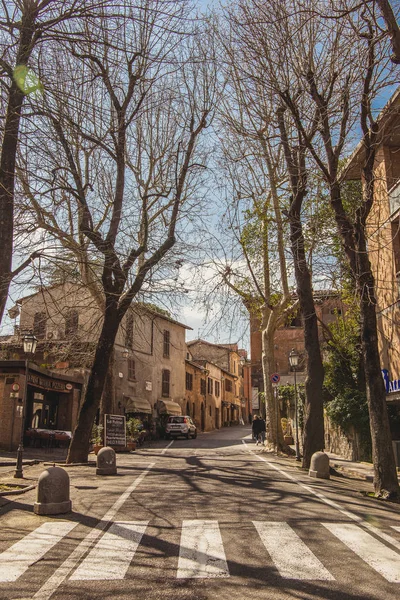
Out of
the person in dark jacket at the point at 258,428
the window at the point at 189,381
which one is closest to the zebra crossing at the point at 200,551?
the person in dark jacket at the point at 258,428

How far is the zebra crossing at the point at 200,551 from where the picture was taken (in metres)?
5.30

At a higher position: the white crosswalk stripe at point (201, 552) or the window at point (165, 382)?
the window at point (165, 382)

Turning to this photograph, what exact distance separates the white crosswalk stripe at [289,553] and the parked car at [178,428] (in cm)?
2920

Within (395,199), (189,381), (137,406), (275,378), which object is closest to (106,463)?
(275,378)

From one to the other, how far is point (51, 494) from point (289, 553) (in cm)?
387

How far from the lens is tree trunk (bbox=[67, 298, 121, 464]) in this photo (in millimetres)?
16203

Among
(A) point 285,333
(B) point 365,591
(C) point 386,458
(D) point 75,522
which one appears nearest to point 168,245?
(C) point 386,458

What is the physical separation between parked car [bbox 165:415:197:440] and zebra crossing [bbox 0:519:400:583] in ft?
95.0

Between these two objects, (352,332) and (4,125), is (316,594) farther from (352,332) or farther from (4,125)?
(352,332)

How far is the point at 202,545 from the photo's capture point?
20.8ft

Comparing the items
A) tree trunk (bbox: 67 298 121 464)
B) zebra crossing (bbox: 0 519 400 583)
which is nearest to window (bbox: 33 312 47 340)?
tree trunk (bbox: 67 298 121 464)

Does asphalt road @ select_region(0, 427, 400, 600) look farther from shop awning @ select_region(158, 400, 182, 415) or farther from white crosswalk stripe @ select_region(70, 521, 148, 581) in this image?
shop awning @ select_region(158, 400, 182, 415)

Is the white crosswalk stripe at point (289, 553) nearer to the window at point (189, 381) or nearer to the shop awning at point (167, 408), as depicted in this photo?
the shop awning at point (167, 408)

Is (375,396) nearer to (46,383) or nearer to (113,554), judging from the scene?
(113,554)
